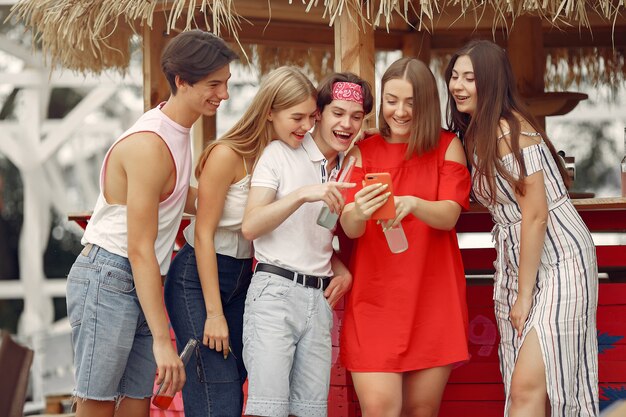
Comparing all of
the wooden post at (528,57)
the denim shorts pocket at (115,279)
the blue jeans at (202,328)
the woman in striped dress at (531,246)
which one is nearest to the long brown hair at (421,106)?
the woman in striped dress at (531,246)

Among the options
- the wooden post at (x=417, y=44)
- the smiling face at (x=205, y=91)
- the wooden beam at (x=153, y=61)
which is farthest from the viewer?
the wooden post at (x=417, y=44)

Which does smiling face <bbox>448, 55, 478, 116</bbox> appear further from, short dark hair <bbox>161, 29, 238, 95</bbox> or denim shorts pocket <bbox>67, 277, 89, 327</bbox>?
denim shorts pocket <bbox>67, 277, 89, 327</bbox>

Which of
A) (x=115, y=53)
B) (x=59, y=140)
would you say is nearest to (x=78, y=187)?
(x=59, y=140)

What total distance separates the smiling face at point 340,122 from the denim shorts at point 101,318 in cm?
85

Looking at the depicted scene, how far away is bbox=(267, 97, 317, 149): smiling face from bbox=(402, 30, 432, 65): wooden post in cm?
347

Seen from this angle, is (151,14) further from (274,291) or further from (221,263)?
(274,291)

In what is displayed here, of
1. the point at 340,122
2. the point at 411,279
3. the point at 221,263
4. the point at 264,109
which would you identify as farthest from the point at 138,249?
the point at 411,279

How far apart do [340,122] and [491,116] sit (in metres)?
0.52

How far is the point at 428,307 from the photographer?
357 cm

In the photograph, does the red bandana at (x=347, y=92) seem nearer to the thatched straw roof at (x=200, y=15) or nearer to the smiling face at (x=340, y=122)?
the smiling face at (x=340, y=122)

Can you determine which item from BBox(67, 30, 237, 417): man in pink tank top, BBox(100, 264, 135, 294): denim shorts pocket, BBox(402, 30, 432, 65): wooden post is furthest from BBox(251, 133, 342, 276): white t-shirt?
BBox(402, 30, 432, 65): wooden post

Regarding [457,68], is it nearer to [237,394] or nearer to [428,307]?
[428,307]

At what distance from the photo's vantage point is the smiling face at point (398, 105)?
11.6 feet

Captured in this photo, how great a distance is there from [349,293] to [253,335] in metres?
0.45
